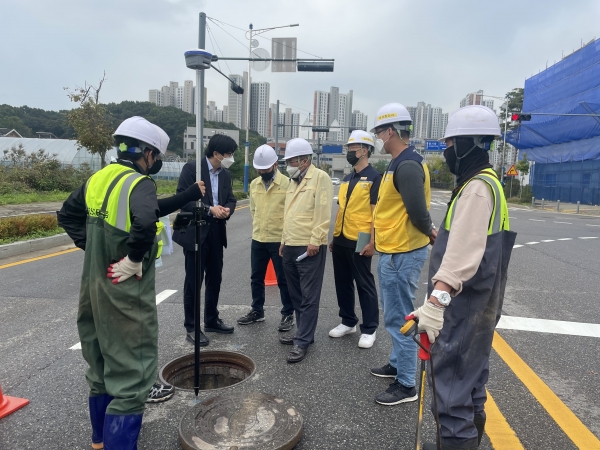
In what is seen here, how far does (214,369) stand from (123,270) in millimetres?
1814

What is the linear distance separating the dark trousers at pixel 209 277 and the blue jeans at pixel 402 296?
1826 millimetres

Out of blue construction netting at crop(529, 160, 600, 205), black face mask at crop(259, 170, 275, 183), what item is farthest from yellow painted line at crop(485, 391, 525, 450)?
blue construction netting at crop(529, 160, 600, 205)

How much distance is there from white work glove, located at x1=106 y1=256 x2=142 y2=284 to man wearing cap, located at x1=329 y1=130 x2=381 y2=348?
2.19 meters

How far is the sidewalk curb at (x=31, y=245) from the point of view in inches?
319

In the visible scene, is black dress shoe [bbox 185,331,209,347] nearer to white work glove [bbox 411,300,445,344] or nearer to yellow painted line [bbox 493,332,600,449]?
white work glove [bbox 411,300,445,344]

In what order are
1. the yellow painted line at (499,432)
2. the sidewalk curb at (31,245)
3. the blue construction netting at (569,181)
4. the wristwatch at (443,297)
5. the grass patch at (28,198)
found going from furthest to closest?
the blue construction netting at (569,181)
the grass patch at (28,198)
the sidewalk curb at (31,245)
the yellow painted line at (499,432)
the wristwatch at (443,297)

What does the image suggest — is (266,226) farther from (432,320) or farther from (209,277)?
(432,320)

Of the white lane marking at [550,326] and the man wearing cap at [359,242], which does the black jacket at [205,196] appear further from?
the white lane marking at [550,326]

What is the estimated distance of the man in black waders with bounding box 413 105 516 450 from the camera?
7.19ft

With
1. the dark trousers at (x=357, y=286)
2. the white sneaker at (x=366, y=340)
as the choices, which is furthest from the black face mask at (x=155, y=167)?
the white sneaker at (x=366, y=340)

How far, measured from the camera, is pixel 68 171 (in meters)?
23.4

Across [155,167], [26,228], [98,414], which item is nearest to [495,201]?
[155,167]

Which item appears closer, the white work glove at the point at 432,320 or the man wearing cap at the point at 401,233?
the white work glove at the point at 432,320

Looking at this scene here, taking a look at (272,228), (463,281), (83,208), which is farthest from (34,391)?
(463,281)
